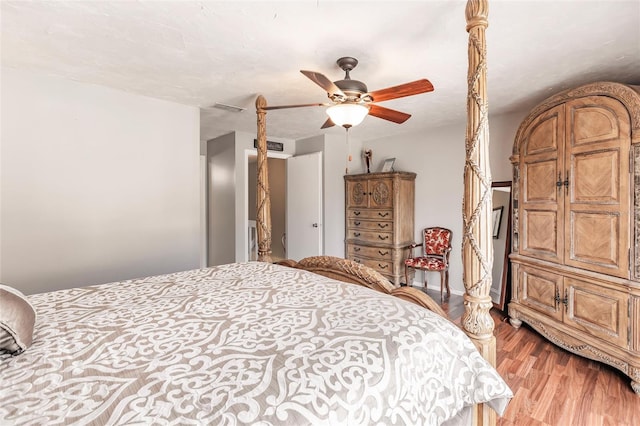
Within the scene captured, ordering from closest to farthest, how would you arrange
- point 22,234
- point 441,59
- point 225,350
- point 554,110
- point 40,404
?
1. point 40,404
2. point 225,350
3. point 441,59
4. point 22,234
5. point 554,110

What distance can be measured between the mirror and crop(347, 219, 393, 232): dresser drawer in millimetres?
1311

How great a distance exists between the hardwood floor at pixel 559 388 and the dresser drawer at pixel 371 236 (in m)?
1.85

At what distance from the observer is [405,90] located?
1.88 meters

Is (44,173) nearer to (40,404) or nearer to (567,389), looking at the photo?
(40,404)

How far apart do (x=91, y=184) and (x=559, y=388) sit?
3979 mm

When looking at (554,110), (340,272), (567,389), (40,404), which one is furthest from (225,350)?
(554,110)

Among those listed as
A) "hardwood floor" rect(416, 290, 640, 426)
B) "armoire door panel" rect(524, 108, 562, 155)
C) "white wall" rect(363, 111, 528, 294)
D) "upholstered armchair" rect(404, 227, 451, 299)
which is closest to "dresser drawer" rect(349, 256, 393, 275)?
"upholstered armchair" rect(404, 227, 451, 299)

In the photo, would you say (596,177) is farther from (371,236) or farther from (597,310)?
(371,236)

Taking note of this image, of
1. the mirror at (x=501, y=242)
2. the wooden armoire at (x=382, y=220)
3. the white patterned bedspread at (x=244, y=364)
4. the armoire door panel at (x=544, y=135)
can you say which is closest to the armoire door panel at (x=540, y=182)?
the armoire door panel at (x=544, y=135)

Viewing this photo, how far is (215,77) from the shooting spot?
2.43 meters

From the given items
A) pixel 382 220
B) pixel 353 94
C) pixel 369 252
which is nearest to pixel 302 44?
pixel 353 94

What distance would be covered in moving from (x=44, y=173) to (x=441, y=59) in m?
3.22

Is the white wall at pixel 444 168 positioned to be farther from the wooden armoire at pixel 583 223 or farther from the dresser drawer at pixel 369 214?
the wooden armoire at pixel 583 223

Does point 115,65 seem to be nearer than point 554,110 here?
Yes
